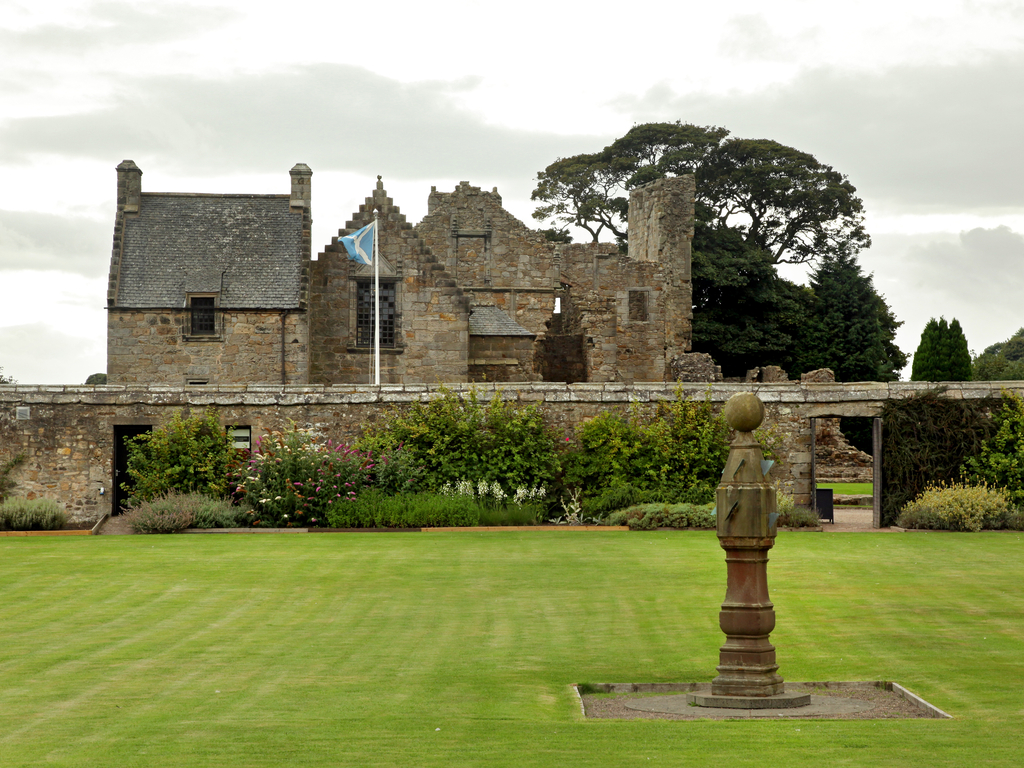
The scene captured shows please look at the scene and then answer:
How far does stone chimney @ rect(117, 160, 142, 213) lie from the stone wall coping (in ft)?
35.2

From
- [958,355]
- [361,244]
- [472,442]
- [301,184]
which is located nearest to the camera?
[472,442]

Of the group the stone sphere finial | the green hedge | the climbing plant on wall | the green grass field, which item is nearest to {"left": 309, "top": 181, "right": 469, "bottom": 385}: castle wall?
the green hedge

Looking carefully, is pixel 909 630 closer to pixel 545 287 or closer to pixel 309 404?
pixel 309 404

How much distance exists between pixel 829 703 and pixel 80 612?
791cm

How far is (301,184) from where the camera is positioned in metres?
34.1

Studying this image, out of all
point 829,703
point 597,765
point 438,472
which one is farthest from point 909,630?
point 438,472

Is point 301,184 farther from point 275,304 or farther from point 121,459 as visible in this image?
point 121,459

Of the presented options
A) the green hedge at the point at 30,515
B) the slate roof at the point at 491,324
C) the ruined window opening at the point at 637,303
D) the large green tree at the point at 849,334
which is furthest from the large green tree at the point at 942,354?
the green hedge at the point at 30,515

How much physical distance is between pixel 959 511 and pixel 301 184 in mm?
20353

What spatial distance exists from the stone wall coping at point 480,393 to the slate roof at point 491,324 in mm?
10333

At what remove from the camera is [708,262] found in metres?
50.3

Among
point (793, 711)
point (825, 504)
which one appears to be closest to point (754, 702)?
point (793, 711)

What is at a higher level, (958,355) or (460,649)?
(958,355)

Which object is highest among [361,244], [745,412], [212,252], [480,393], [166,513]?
[212,252]
